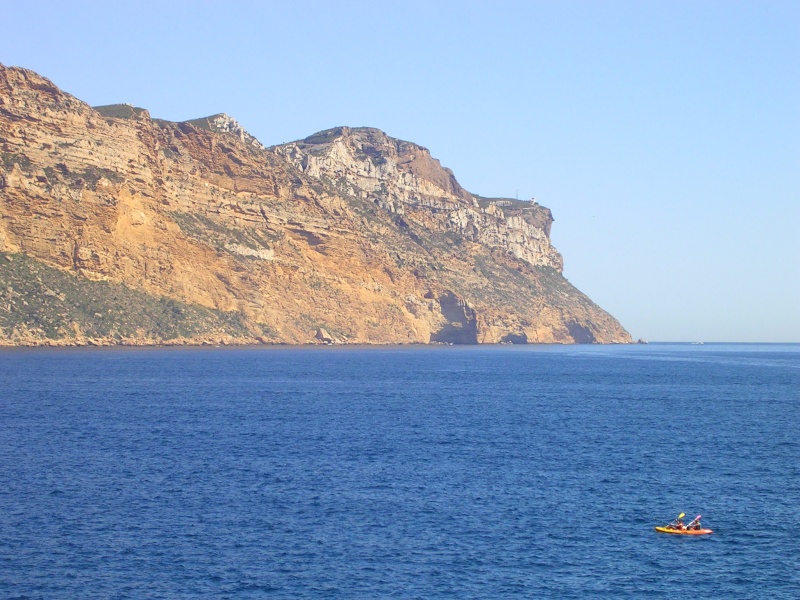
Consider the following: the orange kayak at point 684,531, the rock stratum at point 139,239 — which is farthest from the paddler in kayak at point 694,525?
the rock stratum at point 139,239

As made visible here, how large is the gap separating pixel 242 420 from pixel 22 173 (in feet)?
298

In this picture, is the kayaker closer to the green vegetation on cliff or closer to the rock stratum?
the green vegetation on cliff

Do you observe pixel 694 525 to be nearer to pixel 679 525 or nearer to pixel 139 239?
pixel 679 525

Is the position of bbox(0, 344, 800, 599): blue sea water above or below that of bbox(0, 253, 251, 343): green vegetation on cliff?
below

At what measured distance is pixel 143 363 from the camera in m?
119

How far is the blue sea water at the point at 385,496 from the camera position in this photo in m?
32.1

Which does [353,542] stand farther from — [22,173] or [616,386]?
[22,173]

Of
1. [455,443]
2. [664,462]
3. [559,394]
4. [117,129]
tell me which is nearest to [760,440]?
[664,462]

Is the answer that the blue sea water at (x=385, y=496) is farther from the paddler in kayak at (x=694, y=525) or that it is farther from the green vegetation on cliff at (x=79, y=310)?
the green vegetation on cliff at (x=79, y=310)

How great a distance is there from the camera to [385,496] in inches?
1687

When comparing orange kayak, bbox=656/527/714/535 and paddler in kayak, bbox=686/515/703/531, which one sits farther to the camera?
paddler in kayak, bbox=686/515/703/531

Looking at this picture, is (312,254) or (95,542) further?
(312,254)

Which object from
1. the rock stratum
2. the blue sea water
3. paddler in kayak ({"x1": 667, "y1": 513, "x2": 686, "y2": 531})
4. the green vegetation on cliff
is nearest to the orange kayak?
paddler in kayak ({"x1": 667, "y1": 513, "x2": 686, "y2": 531})

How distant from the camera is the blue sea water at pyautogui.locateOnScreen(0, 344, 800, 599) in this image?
32094mm
